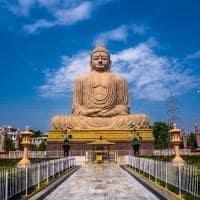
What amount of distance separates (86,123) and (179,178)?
88.5 feet

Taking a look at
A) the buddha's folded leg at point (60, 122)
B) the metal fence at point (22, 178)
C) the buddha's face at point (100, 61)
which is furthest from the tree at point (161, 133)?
the metal fence at point (22, 178)

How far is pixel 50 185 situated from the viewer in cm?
1081

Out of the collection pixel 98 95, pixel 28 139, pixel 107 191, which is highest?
pixel 98 95

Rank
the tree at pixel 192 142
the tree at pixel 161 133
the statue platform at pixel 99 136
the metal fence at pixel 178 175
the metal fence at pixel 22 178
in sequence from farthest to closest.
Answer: the tree at pixel 161 133 < the tree at pixel 192 142 < the statue platform at pixel 99 136 < the metal fence at pixel 178 175 < the metal fence at pixel 22 178

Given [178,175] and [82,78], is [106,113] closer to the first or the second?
[82,78]

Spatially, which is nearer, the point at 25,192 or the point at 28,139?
the point at 25,192

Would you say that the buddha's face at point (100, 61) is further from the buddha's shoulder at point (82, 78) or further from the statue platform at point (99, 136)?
the statue platform at point (99, 136)

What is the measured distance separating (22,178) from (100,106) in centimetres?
2831

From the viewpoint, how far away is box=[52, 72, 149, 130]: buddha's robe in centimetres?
3544

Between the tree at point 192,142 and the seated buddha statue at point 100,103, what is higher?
the seated buddha statue at point 100,103

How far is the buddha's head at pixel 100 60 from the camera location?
38906 millimetres

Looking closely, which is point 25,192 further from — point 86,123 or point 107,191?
point 86,123

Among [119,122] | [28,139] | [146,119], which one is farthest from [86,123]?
[28,139]

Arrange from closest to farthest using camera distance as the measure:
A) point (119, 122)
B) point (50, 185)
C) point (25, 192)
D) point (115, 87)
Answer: point (25, 192)
point (50, 185)
point (119, 122)
point (115, 87)
